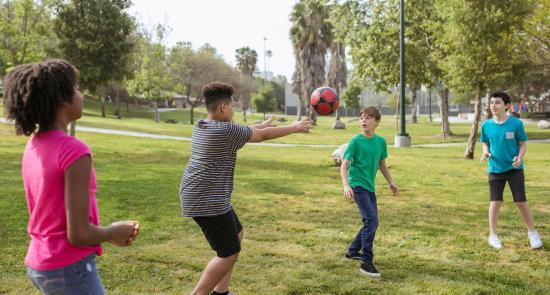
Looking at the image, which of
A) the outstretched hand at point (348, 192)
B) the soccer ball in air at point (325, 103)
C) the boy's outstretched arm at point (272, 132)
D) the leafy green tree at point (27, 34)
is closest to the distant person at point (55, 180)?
the boy's outstretched arm at point (272, 132)

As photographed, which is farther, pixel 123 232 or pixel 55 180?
pixel 123 232

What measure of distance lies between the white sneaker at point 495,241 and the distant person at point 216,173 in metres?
3.56

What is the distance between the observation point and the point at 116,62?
62.1ft

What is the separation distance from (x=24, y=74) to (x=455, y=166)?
1460 cm

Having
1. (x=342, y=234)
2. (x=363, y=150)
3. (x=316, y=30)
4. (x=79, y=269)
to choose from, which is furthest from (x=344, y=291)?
(x=316, y=30)

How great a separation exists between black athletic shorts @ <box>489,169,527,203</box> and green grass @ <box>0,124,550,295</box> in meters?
0.62

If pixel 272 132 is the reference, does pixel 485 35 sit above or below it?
above

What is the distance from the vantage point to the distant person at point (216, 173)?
3.91 meters

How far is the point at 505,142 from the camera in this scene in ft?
20.6

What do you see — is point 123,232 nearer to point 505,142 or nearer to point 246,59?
point 505,142

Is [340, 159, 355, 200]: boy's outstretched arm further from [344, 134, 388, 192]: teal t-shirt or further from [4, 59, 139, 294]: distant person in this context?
[4, 59, 139, 294]: distant person

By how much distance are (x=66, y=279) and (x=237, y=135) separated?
73.2 inches

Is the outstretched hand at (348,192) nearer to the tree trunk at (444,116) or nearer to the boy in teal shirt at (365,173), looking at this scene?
the boy in teal shirt at (365,173)

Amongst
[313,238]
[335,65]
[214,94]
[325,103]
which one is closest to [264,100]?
[335,65]
